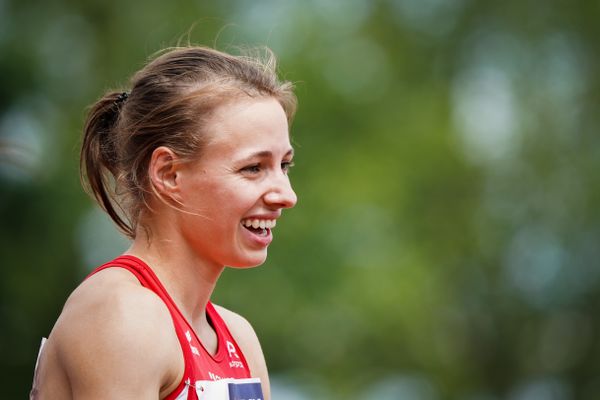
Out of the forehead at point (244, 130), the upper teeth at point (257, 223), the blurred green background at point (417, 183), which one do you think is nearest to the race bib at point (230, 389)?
the upper teeth at point (257, 223)

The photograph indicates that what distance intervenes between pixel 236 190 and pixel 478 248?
1598 cm

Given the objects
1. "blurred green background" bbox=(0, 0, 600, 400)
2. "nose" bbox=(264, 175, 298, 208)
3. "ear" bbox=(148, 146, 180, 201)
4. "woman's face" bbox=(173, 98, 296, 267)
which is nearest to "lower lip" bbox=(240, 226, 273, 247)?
"woman's face" bbox=(173, 98, 296, 267)

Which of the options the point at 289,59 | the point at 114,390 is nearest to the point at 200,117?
the point at 114,390

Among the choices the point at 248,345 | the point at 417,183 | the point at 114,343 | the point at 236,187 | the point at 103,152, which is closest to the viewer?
the point at 114,343

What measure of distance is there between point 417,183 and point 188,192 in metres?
15.9

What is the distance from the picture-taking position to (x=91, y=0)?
17.1 meters

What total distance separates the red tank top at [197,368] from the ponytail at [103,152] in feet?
1.19

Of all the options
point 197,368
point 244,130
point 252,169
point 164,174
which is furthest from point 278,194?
point 197,368

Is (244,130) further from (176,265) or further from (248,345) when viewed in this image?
(248,345)

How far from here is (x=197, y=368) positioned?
3740mm

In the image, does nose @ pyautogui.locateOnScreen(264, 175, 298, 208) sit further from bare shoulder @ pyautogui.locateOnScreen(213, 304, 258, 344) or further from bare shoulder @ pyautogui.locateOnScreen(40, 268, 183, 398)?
bare shoulder @ pyautogui.locateOnScreen(213, 304, 258, 344)

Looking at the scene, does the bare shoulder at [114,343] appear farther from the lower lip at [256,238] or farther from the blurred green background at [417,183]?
A: the blurred green background at [417,183]

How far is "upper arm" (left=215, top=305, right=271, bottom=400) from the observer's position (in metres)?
4.33

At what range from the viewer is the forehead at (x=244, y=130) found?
3.90 metres
